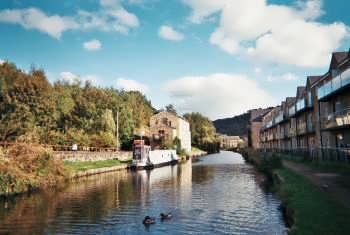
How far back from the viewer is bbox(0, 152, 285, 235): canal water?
14.3 meters

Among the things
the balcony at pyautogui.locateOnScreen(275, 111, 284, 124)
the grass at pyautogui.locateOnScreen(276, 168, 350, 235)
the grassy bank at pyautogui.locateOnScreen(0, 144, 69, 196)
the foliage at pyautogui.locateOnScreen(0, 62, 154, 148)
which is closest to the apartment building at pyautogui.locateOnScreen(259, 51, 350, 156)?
the balcony at pyautogui.locateOnScreen(275, 111, 284, 124)

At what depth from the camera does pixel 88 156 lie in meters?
44.9

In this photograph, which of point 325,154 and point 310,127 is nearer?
point 325,154

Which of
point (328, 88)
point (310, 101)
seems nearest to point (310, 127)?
point (310, 101)

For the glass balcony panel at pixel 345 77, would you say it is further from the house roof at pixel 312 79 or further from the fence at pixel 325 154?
the house roof at pixel 312 79

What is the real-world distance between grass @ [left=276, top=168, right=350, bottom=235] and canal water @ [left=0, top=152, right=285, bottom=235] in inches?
47.5

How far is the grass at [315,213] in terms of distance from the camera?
32.9 ft

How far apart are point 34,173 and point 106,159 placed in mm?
22314

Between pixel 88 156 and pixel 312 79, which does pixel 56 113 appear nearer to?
pixel 88 156

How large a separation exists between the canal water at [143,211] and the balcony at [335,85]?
11.0 meters

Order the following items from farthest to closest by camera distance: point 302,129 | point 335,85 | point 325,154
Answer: point 302,129
point 325,154
point 335,85

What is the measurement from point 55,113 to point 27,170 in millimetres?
20133

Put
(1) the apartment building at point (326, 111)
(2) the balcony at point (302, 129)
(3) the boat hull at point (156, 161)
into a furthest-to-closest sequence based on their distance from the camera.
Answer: (3) the boat hull at point (156, 161) → (2) the balcony at point (302, 129) → (1) the apartment building at point (326, 111)

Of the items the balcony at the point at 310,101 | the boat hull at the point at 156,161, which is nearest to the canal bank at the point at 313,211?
the balcony at the point at 310,101
